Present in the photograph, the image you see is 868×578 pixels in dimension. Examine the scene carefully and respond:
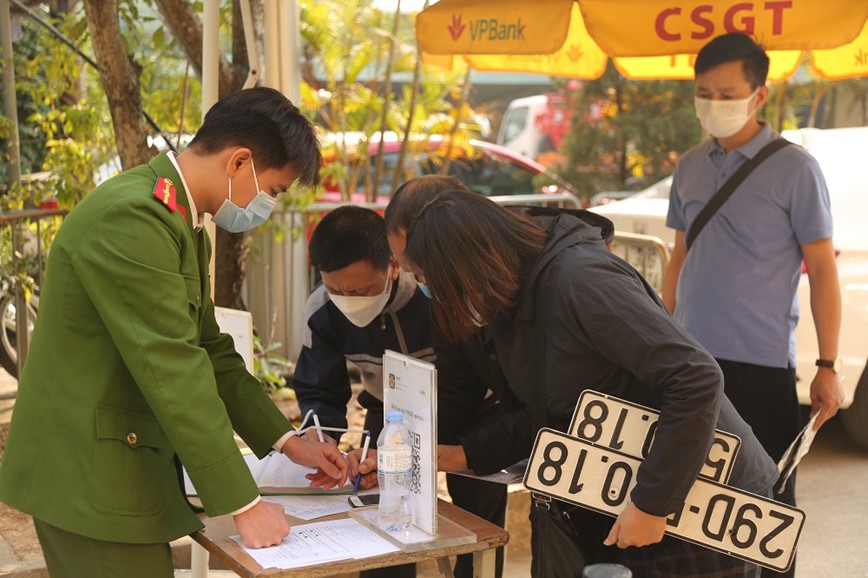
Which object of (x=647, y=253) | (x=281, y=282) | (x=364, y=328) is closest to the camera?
(x=364, y=328)

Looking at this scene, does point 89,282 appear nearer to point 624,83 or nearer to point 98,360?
point 98,360

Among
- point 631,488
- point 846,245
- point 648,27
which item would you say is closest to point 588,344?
point 631,488

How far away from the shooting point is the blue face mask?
7.50ft

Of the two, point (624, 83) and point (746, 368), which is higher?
point (624, 83)

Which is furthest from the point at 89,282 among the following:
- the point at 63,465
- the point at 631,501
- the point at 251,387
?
the point at 631,501

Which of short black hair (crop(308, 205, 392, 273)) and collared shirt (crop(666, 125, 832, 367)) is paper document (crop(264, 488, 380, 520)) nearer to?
short black hair (crop(308, 205, 392, 273))

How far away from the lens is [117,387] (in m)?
2.14

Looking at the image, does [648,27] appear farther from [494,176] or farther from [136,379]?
[494,176]

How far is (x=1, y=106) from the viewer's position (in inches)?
388

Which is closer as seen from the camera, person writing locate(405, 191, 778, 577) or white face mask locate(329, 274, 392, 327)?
Result: person writing locate(405, 191, 778, 577)

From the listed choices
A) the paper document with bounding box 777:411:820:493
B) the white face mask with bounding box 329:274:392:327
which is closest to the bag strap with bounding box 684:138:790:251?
the paper document with bounding box 777:411:820:493

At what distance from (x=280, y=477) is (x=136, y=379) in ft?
2.73

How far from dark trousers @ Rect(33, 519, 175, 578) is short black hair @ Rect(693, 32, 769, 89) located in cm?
245

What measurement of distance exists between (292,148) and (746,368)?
195cm
